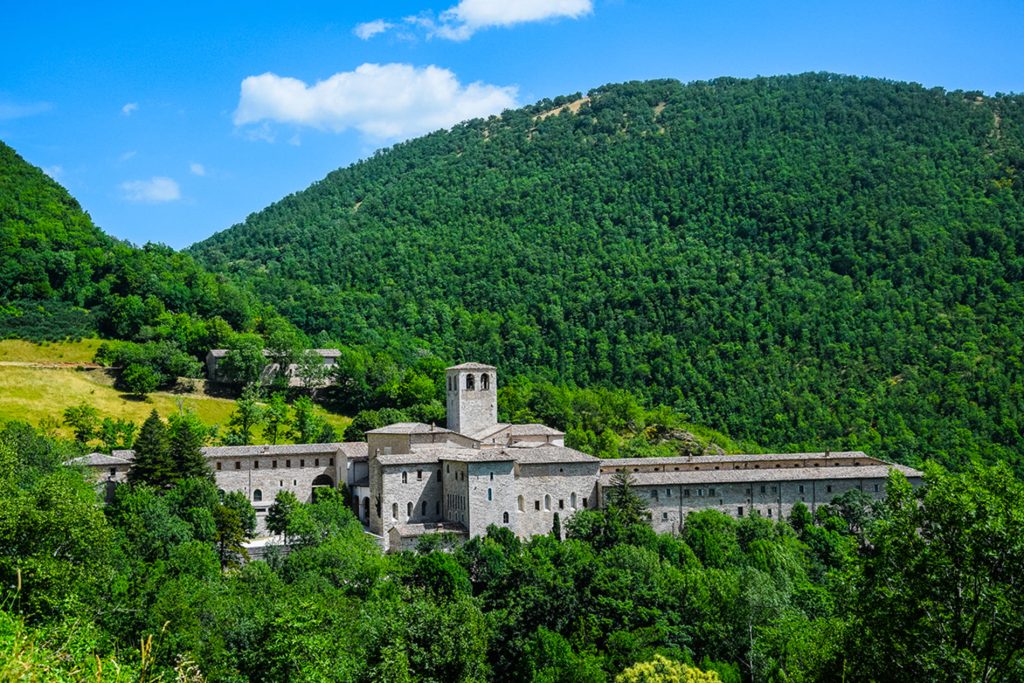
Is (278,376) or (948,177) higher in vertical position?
(948,177)

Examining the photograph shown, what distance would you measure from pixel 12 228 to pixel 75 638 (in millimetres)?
100834

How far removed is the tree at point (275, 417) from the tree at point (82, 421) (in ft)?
41.0

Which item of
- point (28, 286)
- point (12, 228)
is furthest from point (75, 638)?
point (12, 228)

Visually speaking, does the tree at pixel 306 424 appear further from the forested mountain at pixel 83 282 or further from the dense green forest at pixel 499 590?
the forested mountain at pixel 83 282

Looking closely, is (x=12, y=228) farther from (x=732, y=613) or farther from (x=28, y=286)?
(x=732, y=613)

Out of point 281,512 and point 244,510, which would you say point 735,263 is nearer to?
point 281,512

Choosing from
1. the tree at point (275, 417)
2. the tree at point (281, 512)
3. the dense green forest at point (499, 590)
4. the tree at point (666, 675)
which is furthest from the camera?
the tree at point (275, 417)

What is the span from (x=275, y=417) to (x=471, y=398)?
1950 cm

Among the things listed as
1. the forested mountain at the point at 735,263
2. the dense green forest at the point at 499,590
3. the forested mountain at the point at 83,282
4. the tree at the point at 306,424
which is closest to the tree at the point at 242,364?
the tree at the point at 306,424

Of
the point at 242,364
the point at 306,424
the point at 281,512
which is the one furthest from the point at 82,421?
the point at 281,512

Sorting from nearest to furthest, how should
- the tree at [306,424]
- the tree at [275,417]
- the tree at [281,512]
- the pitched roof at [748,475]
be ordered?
the tree at [281,512]
the pitched roof at [748,475]
the tree at [306,424]
the tree at [275,417]

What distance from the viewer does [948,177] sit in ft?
504

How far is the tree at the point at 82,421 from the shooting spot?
7169 cm

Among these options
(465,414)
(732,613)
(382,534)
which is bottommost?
(732,613)
